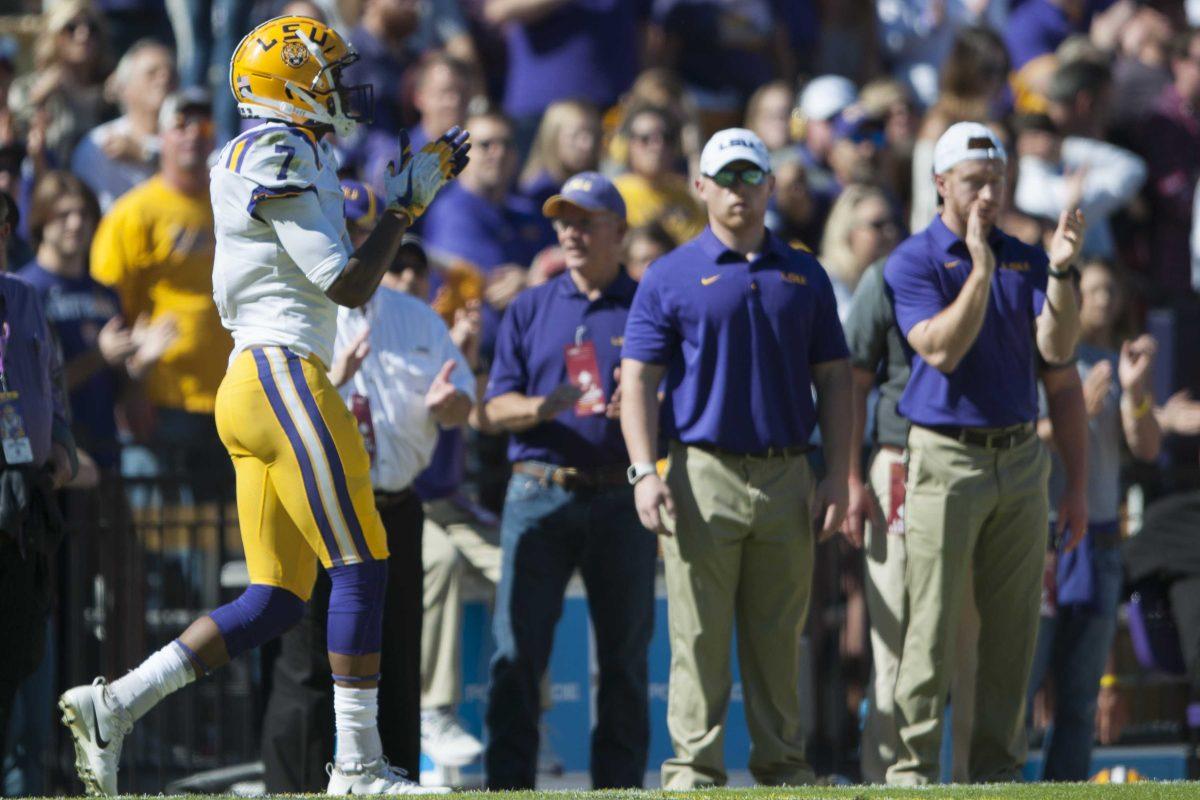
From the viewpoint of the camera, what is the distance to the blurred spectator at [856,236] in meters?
10.0

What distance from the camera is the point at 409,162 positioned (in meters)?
6.18

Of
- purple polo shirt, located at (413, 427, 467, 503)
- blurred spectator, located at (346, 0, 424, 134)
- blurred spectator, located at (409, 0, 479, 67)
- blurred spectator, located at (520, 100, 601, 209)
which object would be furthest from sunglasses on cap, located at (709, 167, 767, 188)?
blurred spectator, located at (409, 0, 479, 67)

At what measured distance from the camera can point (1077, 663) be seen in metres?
8.76

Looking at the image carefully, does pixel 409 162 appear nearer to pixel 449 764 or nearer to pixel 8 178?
pixel 449 764

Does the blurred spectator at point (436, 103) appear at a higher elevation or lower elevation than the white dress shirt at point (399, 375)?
higher

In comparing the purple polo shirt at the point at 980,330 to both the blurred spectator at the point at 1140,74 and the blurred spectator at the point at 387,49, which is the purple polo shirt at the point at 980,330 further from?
the blurred spectator at the point at 1140,74

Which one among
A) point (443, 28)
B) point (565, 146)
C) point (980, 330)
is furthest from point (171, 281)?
point (980, 330)

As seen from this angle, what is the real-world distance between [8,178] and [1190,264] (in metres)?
7.29

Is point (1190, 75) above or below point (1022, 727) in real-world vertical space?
above

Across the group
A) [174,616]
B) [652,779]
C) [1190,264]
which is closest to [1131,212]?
[1190,264]

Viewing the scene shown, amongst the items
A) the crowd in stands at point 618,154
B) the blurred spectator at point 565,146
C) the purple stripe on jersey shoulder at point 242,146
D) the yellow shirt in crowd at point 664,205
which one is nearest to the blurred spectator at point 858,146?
the crowd in stands at point 618,154

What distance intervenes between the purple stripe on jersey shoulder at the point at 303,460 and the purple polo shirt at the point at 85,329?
3138mm

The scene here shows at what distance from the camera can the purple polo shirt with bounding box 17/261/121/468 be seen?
913 cm

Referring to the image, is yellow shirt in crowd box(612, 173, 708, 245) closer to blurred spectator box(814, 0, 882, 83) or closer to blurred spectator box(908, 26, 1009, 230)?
blurred spectator box(908, 26, 1009, 230)
